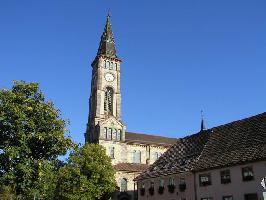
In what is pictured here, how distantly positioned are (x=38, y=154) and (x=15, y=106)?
5969 mm

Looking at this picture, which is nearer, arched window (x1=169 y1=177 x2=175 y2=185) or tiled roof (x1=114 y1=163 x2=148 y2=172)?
arched window (x1=169 y1=177 x2=175 y2=185)

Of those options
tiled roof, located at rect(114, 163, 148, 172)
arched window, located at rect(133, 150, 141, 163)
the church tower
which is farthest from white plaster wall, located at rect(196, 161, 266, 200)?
arched window, located at rect(133, 150, 141, 163)

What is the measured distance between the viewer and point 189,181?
44.3 meters

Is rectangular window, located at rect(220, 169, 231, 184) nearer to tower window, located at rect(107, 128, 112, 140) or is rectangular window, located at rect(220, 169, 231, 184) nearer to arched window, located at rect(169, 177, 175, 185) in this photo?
arched window, located at rect(169, 177, 175, 185)

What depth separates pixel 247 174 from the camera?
3678cm

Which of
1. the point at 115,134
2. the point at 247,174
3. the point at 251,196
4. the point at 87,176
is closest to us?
the point at 251,196

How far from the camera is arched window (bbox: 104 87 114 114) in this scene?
273ft

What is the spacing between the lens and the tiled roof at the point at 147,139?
81506 millimetres

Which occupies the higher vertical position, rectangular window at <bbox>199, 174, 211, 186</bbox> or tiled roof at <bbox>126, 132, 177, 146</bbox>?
tiled roof at <bbox>126, 132, 177, 146</bbox>

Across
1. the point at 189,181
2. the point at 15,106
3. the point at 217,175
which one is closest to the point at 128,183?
the point at 189,181

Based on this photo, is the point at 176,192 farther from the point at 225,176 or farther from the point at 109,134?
the point at 109,134

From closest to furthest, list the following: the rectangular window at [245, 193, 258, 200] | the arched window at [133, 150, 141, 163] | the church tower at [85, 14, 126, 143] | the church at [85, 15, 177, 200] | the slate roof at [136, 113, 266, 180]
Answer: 1. the rectangular window at [245, 193, 258, 200]
2. the slate roof at [136, 113, 266, 180]
3. the church at [85, 15, 177, 200]
4. the church tower at [85, 14, 126, 143]
5. the arched window at [133, 150, 141, 163]

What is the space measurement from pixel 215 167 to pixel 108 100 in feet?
154

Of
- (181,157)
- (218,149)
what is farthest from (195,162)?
(181,157)
